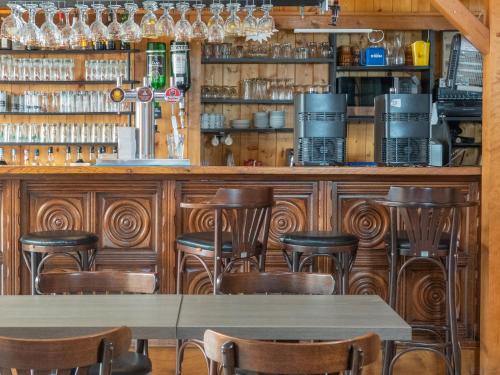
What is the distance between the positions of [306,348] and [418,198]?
6.58 ft

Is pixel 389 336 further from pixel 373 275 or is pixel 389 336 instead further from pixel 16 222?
pixel 16 222

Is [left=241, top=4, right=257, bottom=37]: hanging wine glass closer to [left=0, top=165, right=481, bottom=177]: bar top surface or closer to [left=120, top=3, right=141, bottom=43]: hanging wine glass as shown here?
[left=120, top=3, right=141, bottom=43]: hanging wine glass

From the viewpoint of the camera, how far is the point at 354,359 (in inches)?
69.6

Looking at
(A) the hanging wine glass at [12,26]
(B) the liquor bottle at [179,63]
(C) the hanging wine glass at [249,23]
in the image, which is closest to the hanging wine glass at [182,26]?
(C) the hanging wine glass at [249,23]

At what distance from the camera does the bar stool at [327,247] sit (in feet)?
12.1

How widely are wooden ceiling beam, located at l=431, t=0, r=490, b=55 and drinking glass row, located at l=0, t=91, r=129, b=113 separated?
379 cm

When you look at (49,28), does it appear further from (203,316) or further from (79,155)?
(203,316)

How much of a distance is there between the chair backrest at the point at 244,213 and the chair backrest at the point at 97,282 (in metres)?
0.88

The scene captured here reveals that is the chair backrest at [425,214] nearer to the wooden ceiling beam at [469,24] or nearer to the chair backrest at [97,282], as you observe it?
the wooden ceiling beam at [469,24]

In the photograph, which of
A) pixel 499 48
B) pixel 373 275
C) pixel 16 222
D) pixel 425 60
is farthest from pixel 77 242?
pixel 425 60

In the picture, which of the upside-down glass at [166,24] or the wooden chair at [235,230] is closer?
the wooden chair at [235,230]

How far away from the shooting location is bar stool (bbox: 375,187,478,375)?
361cm

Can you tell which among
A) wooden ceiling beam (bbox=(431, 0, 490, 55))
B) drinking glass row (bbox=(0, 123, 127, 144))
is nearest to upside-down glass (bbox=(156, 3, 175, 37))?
wooden ceiling beam (bbox=(431, 0, 490, 55))

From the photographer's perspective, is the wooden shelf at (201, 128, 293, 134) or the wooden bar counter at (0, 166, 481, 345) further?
the wooden shelf at (201, 128, 293, 134)
